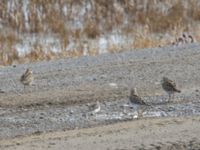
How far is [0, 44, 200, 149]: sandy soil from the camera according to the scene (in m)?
9.20

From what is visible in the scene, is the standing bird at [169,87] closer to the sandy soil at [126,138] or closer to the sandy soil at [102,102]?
the sandy soil at [102,102]

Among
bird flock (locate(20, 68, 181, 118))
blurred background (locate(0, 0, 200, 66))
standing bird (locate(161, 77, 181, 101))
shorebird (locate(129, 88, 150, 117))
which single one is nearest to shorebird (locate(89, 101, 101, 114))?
bird flock (locate(20, 68, 181, 118))

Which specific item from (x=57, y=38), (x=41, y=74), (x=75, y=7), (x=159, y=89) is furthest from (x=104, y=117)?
(x=75, y=7)

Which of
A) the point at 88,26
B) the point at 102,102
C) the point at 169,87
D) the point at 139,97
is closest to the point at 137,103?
the point at 139,97

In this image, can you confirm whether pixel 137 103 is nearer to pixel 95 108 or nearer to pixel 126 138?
pixel 95 108

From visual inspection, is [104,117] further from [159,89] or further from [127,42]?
[127,42]

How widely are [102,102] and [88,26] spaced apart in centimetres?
920

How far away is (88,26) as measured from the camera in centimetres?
2053

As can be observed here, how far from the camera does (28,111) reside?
11.2 metres

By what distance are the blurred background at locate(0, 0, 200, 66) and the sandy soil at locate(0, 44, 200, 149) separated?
5.28 feet

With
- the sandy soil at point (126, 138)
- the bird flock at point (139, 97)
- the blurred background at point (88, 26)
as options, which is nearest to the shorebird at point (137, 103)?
the bird flock at point (139, 97)

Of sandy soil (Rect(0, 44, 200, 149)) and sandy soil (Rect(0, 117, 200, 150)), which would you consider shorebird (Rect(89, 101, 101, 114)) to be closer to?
sandy soil (Rect(0, 44, 200, 149))

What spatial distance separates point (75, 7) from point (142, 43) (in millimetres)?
4422

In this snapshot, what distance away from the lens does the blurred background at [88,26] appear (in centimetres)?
1795
